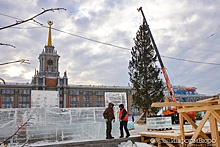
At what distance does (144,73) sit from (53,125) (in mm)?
18455

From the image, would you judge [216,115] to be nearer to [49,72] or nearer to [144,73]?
[144,73]

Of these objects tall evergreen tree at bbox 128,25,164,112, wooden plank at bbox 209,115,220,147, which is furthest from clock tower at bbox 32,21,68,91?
wooden plank at bbox 209,115,220,147

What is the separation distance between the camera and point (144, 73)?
26000 millimetres

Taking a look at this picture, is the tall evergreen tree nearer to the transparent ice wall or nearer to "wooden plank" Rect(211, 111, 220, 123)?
the transparent ice wall

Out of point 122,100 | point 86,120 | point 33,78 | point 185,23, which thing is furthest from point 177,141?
point 33,78

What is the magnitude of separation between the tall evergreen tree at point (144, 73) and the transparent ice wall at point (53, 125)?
15.3 metres

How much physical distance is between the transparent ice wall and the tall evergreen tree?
15.3 meters

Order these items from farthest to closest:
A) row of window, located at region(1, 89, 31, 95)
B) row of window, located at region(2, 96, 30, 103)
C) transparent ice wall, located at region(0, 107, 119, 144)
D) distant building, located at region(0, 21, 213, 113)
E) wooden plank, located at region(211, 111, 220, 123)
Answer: distant building, located at region(0, 21, 213, 113), row of window, located at region(1, 89, 31, 95), row of window, located at region(2, 96, 30, 103), transparent ice wall, located at region(0, 107, 119, 144), wooden plank, located at region(211, 111, 220, 123)

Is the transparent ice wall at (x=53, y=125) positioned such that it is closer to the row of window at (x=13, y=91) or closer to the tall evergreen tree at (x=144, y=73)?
the tall evergreen tree at (x=144, y=73)

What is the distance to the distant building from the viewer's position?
61688mm

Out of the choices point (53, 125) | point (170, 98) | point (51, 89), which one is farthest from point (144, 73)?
point (51, 89)

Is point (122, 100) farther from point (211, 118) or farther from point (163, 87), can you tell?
point (211, 118)

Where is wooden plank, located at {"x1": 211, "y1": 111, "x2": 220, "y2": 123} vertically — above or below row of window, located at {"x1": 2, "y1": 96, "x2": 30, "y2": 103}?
below

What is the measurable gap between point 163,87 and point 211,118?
63.2 feet
